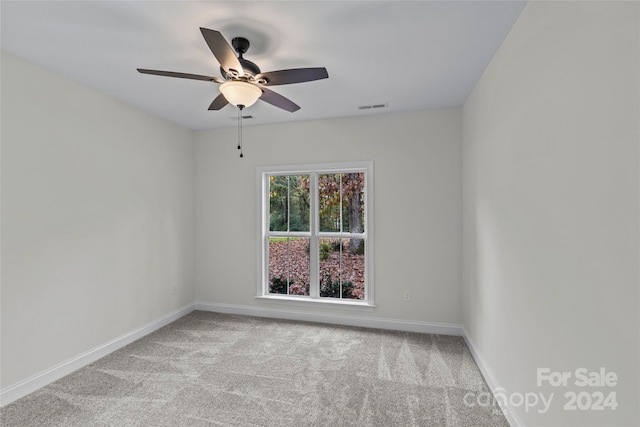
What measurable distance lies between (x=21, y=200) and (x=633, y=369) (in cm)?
372

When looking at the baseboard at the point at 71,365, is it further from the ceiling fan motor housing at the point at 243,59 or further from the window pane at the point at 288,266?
the ceiling fan motor housing at the point at 243,59

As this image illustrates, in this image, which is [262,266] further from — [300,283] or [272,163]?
[272,163]

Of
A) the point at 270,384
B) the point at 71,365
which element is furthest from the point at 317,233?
the point at 71,365

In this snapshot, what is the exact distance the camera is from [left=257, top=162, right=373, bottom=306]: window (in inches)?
154

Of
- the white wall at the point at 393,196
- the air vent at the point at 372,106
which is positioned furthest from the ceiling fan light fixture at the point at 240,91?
the white wall at the point at 393,196

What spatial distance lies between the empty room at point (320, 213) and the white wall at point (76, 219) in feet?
0.06

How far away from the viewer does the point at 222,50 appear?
170 cm

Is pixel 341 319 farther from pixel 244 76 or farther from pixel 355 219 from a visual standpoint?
pixel 244 76

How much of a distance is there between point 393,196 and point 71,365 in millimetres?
3658

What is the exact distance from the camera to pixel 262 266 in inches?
165

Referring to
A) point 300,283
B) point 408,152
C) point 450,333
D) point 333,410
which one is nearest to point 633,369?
point 333,410

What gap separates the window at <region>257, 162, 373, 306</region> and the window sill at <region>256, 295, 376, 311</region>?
13 mm

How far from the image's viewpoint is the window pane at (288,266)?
164 inches

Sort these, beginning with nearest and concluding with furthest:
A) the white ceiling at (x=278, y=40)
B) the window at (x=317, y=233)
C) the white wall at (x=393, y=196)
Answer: the white ceiling at (x=278, y=40) < the white wall at (x=393, y=196) < the window at (x=317, y=233)
